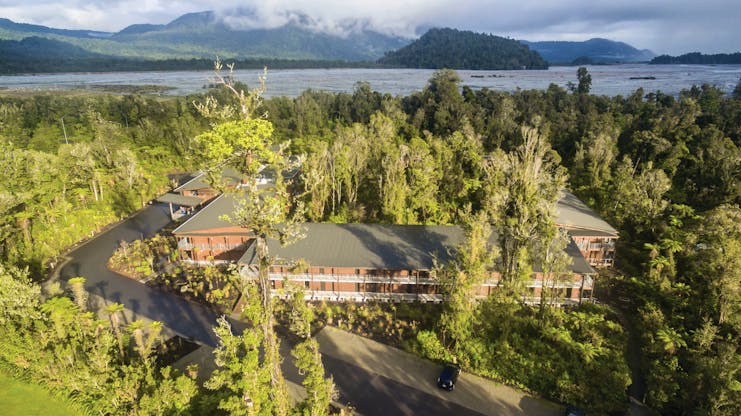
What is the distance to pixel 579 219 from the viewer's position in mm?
34719

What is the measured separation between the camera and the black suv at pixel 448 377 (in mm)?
20547

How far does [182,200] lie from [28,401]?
82.5 ft

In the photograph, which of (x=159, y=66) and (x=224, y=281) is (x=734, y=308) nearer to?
(x=224, y=281)

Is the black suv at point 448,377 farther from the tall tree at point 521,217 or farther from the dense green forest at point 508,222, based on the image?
Answer: the tall tree at point 521,217

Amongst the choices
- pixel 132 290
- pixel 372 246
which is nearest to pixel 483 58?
pixel 372 246

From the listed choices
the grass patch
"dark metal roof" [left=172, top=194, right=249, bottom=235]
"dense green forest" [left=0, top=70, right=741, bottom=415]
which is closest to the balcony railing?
"dark metal roof" [left=172, top=194, right=249, bottom=235]

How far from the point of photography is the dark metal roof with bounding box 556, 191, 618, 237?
33.3m

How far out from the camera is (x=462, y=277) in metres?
20.8

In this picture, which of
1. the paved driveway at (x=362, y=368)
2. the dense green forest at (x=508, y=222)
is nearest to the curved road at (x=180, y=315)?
the paved driveway at (x=362, y=368)

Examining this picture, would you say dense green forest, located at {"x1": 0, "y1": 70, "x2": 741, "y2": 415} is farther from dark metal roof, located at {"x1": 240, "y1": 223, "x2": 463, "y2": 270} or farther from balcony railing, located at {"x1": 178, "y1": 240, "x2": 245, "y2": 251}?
balcony railing, located at {"x1": 178, "y1": 240, "x2": 245, "y2": 251}

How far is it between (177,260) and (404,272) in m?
19.8

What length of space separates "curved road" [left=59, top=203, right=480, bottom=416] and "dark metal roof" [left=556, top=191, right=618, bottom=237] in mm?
18985

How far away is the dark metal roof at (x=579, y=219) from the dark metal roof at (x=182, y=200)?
1387 inches

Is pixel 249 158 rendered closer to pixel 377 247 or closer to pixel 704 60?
pixel 377 247
